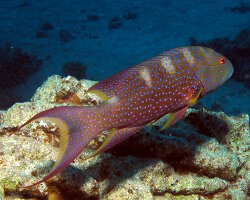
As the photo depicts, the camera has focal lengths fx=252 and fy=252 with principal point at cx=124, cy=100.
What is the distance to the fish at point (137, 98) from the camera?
7.85 ft

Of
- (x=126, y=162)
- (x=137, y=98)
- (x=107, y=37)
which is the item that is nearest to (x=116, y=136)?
(x=137, y=98)

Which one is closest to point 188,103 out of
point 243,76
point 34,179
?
point 34,179

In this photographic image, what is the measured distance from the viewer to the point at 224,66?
3.50m

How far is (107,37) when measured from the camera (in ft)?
74.0

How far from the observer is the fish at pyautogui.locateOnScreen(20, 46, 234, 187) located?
239cm

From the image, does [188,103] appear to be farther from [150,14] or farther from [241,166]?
[150,14]

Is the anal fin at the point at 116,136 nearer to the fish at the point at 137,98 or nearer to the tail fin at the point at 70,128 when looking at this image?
the fish at the point at 137,98

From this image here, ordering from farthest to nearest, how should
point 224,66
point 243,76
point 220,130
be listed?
point 243,76, point 220,130, point 224,66

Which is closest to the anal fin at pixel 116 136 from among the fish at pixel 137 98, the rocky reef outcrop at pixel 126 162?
the fish at pixel 137 98

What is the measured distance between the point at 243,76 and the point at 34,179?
584 inches

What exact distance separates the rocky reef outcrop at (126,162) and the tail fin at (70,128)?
0.75 meters

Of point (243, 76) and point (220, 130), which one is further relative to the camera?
point (243, 76)

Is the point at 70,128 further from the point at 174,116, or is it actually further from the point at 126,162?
the point at 126,162

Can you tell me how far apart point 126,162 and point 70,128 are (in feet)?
5.32
